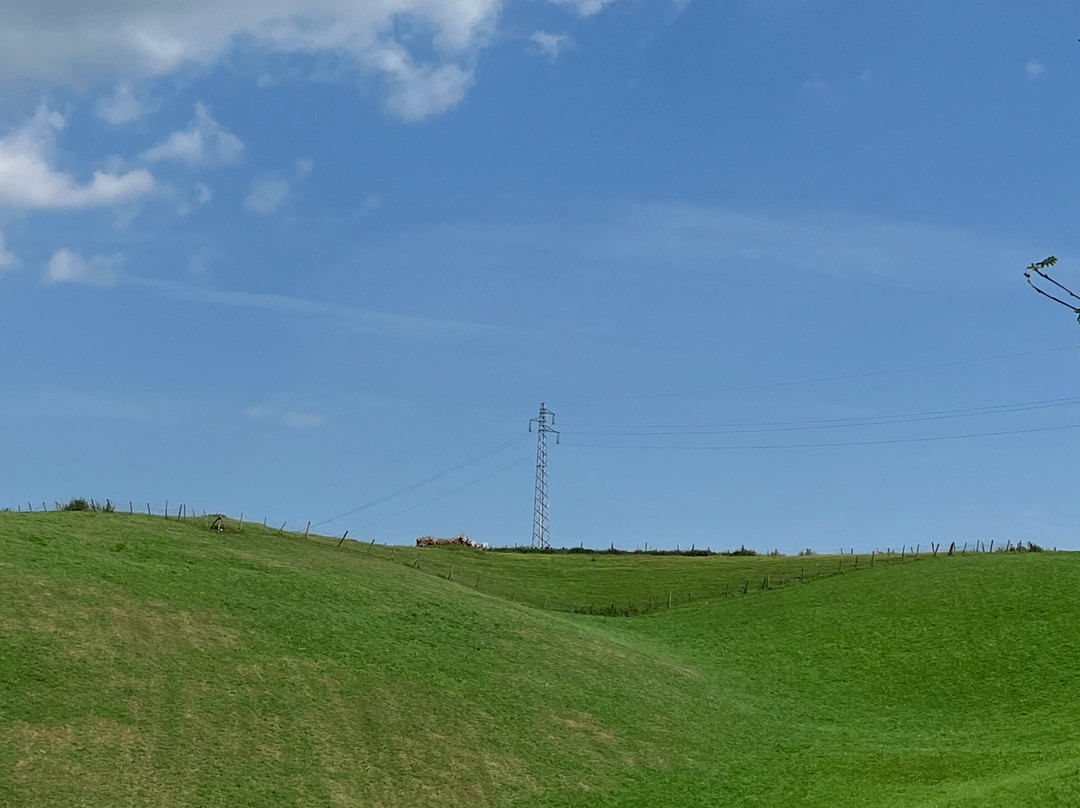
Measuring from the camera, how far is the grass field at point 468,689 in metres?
35.8

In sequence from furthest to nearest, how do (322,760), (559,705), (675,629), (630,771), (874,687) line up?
(675,629), (874,687), (559,705), (630,771), (322,760)

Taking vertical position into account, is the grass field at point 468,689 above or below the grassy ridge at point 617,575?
below

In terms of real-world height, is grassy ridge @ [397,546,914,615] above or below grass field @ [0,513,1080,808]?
above

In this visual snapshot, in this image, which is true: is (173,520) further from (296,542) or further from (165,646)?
(165,646)

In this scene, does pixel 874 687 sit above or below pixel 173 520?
below

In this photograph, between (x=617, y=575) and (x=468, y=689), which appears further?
(x=617, y=575)

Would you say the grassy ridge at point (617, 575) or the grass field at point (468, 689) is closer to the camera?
the grass field at point (468, 689)

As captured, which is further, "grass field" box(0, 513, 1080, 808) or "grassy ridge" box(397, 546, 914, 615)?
"grassy ridge" box(397, 546, 914, 615)

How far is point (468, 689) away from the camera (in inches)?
1783

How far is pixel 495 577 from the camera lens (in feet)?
271

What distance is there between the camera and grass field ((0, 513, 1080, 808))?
35750 mm

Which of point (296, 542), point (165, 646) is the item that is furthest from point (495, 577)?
point (165, 646)

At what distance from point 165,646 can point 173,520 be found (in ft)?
85.3

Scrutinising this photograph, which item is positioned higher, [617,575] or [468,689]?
[617,575]
